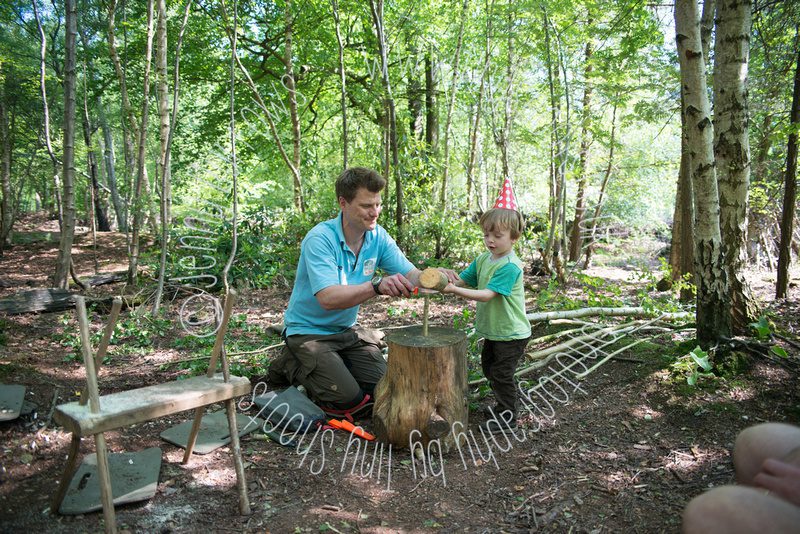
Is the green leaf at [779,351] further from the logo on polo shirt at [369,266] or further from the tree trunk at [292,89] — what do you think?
the tree trunk at [292,89]

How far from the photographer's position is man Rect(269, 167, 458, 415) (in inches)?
134

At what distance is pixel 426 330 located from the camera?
10.9 feet

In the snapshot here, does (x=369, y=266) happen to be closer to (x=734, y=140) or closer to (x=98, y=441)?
A: (x=98, y=441)

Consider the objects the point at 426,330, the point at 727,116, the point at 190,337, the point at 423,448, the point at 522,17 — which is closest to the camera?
the point at 423,448

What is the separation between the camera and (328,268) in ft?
11.2

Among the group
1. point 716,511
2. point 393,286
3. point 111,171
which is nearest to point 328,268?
point 393,286

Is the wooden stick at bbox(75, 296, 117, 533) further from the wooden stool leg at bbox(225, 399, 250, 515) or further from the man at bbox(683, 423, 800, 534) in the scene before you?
the man at bbox(683, 423, 800, 534)

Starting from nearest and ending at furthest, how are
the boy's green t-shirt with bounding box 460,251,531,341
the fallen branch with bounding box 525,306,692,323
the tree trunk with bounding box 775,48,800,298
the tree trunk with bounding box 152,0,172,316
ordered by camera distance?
1. the boy's green t-shirt with bounding box 460,251,531,341
2. the fallen branch with bounding box 525,306,692,323
3. the tree trunk with bounding box 775,48,800,298
4. the tree trunk with bounding box 152,0,172,316

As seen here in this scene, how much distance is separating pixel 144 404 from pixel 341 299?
1.42 metres

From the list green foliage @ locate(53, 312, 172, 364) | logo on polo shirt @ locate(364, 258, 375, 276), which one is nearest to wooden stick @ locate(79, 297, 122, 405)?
logo on polo shirt @ locate(364, 258, 375, 276)

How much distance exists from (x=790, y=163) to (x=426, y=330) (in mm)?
5023

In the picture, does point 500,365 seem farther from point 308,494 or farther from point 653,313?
point 653,313

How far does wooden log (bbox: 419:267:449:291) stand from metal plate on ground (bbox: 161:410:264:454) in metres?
1.51

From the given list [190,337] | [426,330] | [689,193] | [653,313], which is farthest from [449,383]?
[689,193]
